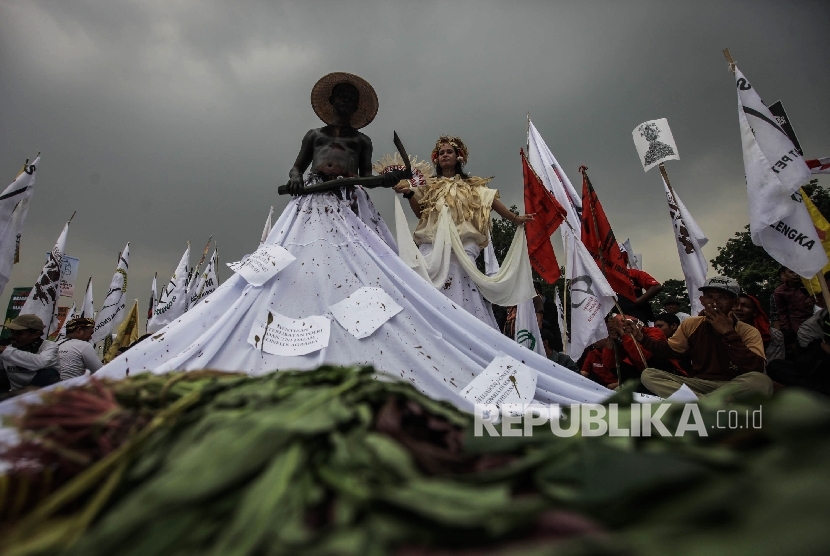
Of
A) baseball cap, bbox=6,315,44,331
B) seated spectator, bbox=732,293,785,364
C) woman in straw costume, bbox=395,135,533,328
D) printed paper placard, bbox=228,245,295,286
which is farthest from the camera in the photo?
woman in straw costume, bbox=395,135,533,328

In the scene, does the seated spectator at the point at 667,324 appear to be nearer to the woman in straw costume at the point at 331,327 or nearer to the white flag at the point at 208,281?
the woman in straw costume at the point at 331,327

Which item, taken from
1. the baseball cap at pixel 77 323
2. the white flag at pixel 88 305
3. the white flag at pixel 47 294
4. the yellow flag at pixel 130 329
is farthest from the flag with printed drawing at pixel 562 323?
the white flag at pixel 88 305

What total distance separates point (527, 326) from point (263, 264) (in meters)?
3.04

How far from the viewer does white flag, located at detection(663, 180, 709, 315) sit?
18.8 ft

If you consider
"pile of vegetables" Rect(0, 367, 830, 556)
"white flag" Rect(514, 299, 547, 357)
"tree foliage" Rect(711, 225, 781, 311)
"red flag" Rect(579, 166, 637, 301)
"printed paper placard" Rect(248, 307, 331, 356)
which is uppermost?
"tree foliage" Rect(711, 225, 781, 311)

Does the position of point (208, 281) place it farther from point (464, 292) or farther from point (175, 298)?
point (464, 292)

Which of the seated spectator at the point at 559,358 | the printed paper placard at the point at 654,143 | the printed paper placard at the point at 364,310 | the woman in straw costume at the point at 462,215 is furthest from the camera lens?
the seated spectator at the point at 559,358

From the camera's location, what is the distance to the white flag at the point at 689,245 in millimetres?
5730

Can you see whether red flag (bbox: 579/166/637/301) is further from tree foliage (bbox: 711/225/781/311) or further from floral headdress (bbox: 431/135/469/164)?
tree foliage (bbox: 711/225/781/311)

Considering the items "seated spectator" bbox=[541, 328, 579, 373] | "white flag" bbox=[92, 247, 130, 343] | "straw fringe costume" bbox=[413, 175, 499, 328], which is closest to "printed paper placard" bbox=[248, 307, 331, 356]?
"straw fringe costume" bbox=[413, 175, 499, 328]

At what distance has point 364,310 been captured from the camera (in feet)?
10.4

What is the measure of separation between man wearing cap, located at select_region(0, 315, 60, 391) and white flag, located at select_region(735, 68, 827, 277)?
21.9 feet
